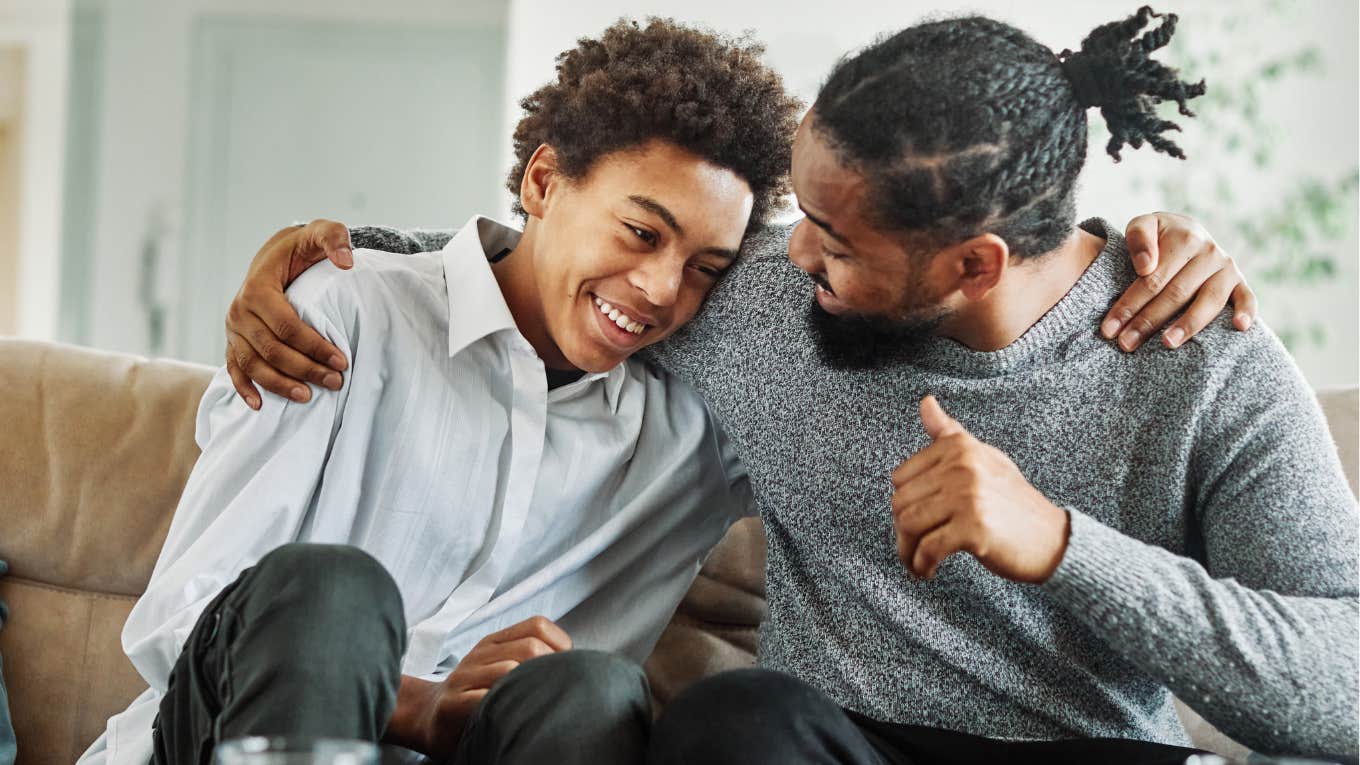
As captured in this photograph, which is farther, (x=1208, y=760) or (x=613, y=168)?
(x=613, y=168)

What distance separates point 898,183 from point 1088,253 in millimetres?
259

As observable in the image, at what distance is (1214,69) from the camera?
362cm

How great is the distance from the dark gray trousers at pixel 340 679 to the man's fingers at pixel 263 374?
29cm

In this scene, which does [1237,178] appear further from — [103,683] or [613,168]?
[103,683]

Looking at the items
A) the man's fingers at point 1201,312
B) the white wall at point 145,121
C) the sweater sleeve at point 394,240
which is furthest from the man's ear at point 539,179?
the white wall at point 145,121

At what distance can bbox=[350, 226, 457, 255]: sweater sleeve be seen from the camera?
1.52 metres

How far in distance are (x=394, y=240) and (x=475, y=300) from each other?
0.66 ft

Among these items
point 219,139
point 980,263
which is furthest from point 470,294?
point 219,139

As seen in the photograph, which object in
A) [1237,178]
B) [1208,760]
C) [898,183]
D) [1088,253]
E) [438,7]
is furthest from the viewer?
[438,7]

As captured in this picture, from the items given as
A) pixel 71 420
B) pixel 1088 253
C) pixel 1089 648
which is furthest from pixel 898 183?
pixel 71 420

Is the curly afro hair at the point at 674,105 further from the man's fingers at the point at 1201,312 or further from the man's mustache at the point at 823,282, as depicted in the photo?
the man's fingers at the point at 1201,312

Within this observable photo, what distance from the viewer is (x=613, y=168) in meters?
1.39

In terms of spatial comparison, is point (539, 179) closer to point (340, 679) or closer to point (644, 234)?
point (644, 234)

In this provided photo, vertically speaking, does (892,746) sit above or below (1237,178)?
below
